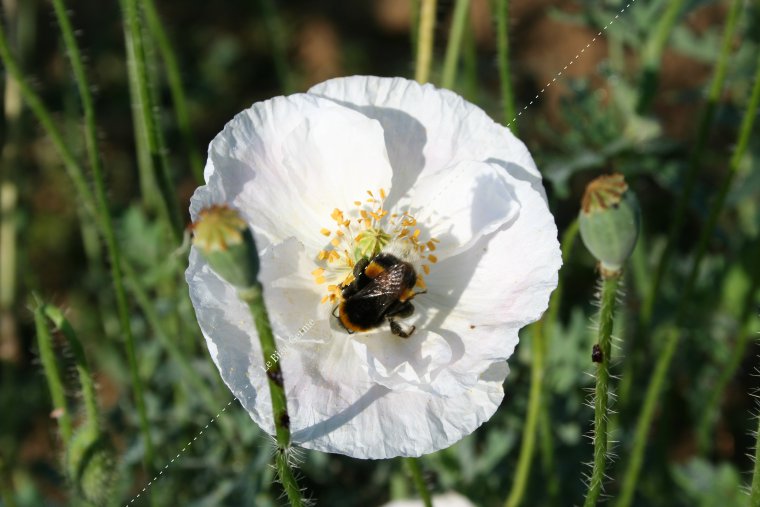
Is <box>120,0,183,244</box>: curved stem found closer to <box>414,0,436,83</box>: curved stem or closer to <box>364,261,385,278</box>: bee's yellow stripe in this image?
<box>364,261,385,278</box>: bee's yellow stripe

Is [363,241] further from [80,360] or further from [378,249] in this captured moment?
[80,360]

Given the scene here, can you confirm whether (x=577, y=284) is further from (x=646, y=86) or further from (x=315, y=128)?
(x=315, y=128)

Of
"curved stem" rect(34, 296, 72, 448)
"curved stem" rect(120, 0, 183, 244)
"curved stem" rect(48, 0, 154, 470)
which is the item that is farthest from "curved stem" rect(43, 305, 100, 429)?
"curved stem" rect(120, 0, 183, 244)

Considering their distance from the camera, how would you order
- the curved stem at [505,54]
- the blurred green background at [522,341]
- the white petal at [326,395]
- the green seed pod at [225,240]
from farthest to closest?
the blurred green background at [522,341] → the curved stem at [505,54] → the white petal at [326,395] → the green seed pod at [225,240]

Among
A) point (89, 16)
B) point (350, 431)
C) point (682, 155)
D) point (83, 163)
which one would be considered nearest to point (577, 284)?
point (682, 155)

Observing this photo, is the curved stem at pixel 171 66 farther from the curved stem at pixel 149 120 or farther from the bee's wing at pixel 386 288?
the bee's wing at pixel 386 288

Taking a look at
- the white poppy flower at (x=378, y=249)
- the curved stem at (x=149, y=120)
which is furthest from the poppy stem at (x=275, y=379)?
the curved stem at (x=149, y=120)
